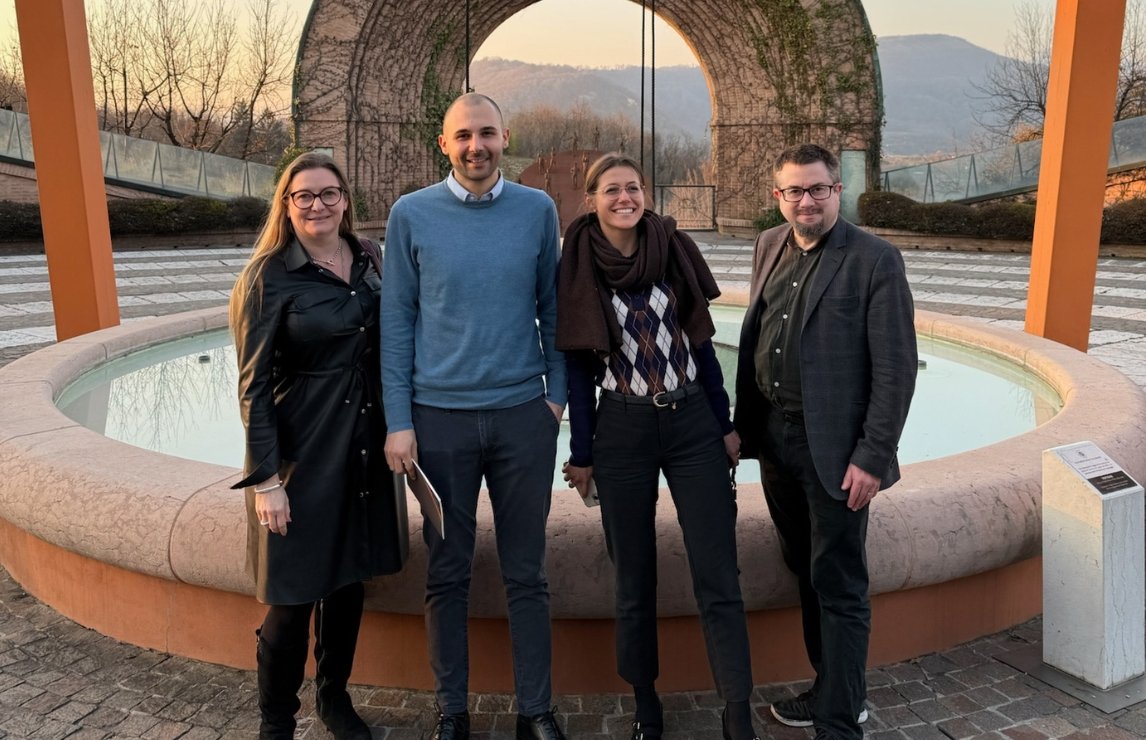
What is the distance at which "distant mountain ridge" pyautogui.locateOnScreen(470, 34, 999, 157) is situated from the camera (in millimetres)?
130875

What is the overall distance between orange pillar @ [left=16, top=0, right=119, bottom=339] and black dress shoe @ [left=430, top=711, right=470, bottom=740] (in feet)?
13.7

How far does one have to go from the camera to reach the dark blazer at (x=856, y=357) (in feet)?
7.95

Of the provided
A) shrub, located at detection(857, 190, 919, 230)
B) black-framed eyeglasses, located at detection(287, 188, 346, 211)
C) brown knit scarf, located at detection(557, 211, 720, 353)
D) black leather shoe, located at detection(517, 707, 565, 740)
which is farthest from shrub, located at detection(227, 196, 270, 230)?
black leather shoe, located at detection(517, 707, 565, 740)

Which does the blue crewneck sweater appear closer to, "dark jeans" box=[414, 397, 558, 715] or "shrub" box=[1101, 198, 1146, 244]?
"dark jeans" box=[414, 397, 558, 715]

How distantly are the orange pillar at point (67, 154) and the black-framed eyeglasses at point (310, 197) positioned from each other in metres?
3.61

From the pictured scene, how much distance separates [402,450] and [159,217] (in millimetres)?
18112

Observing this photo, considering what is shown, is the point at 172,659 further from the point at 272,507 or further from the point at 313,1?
the point at 313,1

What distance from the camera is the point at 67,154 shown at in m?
5.42

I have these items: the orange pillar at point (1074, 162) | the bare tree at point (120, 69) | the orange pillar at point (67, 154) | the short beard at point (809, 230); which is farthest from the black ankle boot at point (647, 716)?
the bare tree at point (120, 69)

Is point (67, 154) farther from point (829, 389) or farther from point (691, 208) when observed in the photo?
point (691, 208)

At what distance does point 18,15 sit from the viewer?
17.1 feet

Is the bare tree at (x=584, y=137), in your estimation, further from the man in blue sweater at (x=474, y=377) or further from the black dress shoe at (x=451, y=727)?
the black dress shoe at (x=451, y=727)

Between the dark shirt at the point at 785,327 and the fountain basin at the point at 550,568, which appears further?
the fountain basin at the point at 550,568

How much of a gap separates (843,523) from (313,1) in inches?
812
